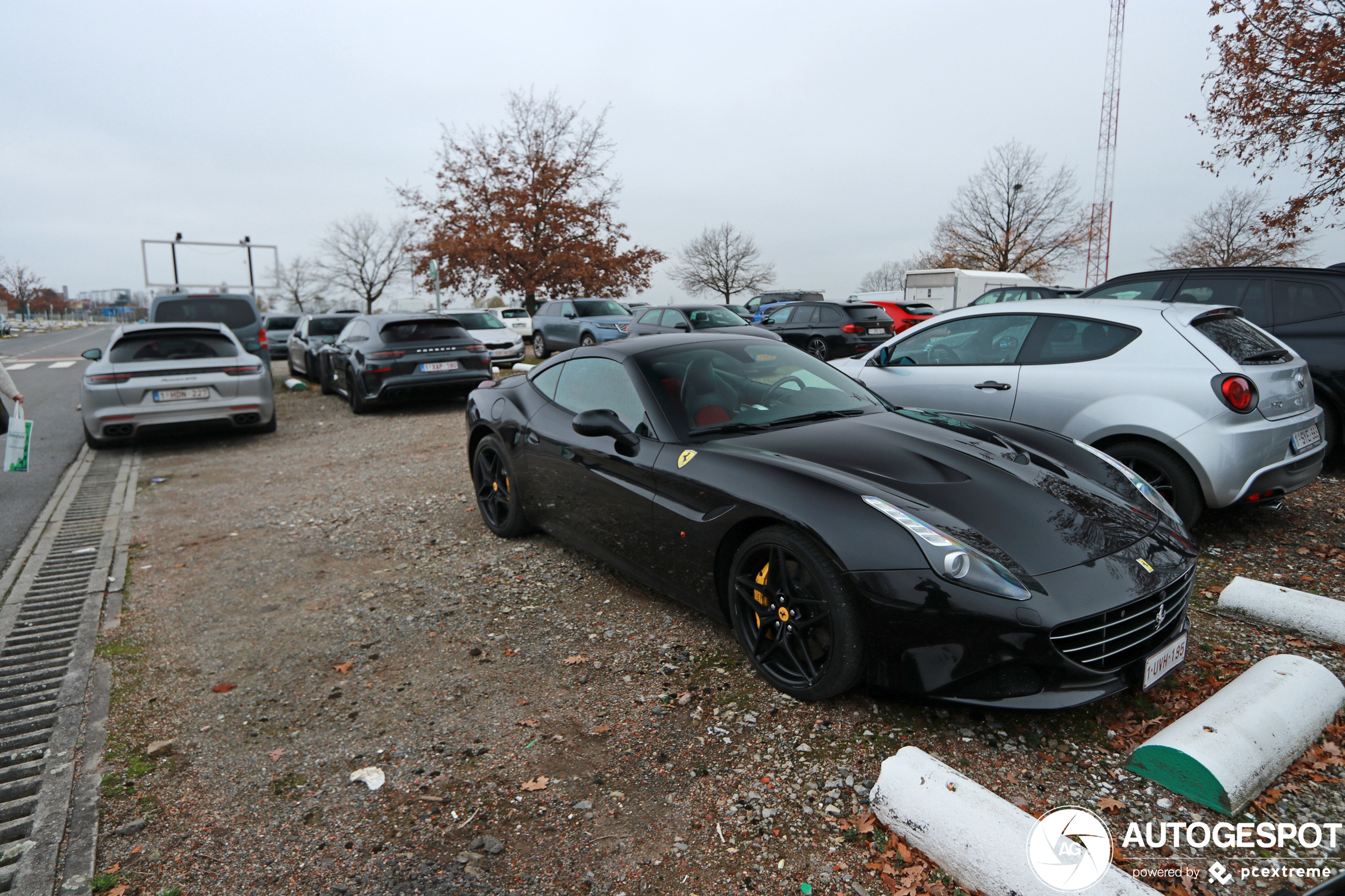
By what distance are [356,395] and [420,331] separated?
1.44 m

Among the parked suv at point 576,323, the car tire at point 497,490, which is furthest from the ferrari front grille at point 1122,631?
the parked suv at point 576,323

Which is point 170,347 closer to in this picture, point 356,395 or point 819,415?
point 356,395

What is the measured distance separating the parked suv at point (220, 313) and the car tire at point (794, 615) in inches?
491

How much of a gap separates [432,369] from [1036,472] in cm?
989

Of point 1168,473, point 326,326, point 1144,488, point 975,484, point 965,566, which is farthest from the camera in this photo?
point 326,326

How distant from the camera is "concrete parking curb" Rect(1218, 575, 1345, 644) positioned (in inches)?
135

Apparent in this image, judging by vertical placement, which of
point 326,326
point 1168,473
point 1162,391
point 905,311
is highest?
point 905,311

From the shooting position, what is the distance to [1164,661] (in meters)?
2.79

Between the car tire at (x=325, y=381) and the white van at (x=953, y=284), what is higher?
the white van at (x=953, y=284)

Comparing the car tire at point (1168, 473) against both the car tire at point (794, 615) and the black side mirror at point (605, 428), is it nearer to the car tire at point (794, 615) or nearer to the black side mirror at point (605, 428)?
the car tire at point (794, 615)

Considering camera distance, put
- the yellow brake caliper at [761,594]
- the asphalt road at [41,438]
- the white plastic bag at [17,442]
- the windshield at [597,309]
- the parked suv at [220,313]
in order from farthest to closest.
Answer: the windshield at [597,309] < the parked suv at [220,313] < the asphalt road at [41,438] < the white plastic bag at [17,442] < the yellow brake caliper at [761,594]

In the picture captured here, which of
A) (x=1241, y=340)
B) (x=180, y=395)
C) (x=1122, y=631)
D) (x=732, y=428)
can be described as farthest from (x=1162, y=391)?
(x=180, y=395)

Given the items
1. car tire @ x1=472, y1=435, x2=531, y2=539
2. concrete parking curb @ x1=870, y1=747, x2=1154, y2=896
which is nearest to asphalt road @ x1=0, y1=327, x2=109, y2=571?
car tire @ x1=472, y1=435, x2=531, y2=539

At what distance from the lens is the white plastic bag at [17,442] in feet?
19.3
